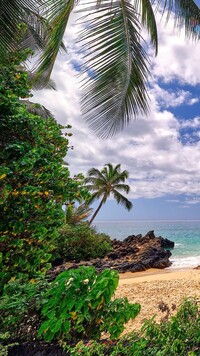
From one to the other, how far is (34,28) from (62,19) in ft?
10.5

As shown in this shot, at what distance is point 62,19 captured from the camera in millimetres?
6137

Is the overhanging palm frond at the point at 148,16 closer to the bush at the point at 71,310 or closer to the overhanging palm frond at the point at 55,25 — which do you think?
the overhanging palm frond at the point at 55,25

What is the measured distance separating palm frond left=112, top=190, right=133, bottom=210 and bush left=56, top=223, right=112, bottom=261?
12096mm

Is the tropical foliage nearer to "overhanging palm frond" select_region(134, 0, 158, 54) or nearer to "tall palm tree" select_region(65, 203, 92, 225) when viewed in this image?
"overhanging palm frond" select_region(134, 0, 158, 54)

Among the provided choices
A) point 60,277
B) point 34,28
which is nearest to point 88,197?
point 60,277

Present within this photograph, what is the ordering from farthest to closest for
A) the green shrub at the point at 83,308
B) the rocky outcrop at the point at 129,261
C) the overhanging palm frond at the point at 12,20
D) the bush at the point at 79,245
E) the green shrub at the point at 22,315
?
the bush at the point at 79,245 < the rocky outcrop at the point at 129,261 < the overhanging palm frond at the point at 12,20 < the green shrub at the point at 22,315 < the green shrub at the point at 83,308

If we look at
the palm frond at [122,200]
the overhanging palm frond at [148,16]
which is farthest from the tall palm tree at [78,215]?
the overhanging palm frond at [148,16]

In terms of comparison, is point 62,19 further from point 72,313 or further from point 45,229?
point 72,313

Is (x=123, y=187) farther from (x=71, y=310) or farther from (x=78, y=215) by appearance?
(x=71, y=310)

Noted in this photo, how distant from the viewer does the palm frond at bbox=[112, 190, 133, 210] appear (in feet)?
113

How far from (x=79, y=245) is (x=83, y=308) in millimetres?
19256

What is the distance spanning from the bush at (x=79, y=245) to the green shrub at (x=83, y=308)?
18190 millimetres

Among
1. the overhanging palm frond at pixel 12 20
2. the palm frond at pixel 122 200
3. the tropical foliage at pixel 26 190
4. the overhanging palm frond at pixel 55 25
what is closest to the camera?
the tropical foliage at pixel 26 190

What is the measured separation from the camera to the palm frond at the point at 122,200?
113 feet
